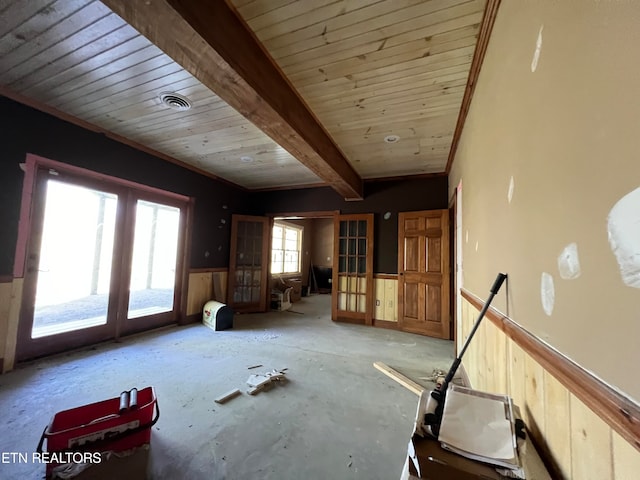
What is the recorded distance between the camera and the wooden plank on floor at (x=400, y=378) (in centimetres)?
233

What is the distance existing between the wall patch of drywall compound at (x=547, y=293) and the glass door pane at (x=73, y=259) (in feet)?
13.5

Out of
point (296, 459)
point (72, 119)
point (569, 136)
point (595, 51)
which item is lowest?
point (296, 459)

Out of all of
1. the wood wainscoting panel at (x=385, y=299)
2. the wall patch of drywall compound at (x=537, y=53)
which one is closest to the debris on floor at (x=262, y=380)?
the wood wainscoting panel at (x=385, y=299)

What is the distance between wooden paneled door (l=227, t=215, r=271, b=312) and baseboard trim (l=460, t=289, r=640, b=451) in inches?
193

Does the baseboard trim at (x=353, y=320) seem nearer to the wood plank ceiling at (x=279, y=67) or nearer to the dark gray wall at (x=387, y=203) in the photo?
the dark gray wall at (x=387, y=203)

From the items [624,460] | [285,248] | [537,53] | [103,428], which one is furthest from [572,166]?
[285,248]

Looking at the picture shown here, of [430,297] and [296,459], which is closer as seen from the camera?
[296,459]

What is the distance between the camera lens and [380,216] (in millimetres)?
4750

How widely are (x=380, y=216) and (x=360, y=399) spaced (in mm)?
3164

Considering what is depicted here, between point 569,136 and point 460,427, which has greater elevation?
point 569,136

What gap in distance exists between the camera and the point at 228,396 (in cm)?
215

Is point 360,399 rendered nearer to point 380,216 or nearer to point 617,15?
point 617,15

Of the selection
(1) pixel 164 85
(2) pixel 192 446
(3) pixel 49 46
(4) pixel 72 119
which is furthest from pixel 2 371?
(1) pixel 164 85

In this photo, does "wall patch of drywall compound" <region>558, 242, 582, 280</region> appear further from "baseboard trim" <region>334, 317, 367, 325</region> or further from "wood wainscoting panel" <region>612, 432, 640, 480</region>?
"baseboard trim" <region>334, 317, 367, 325</region>
